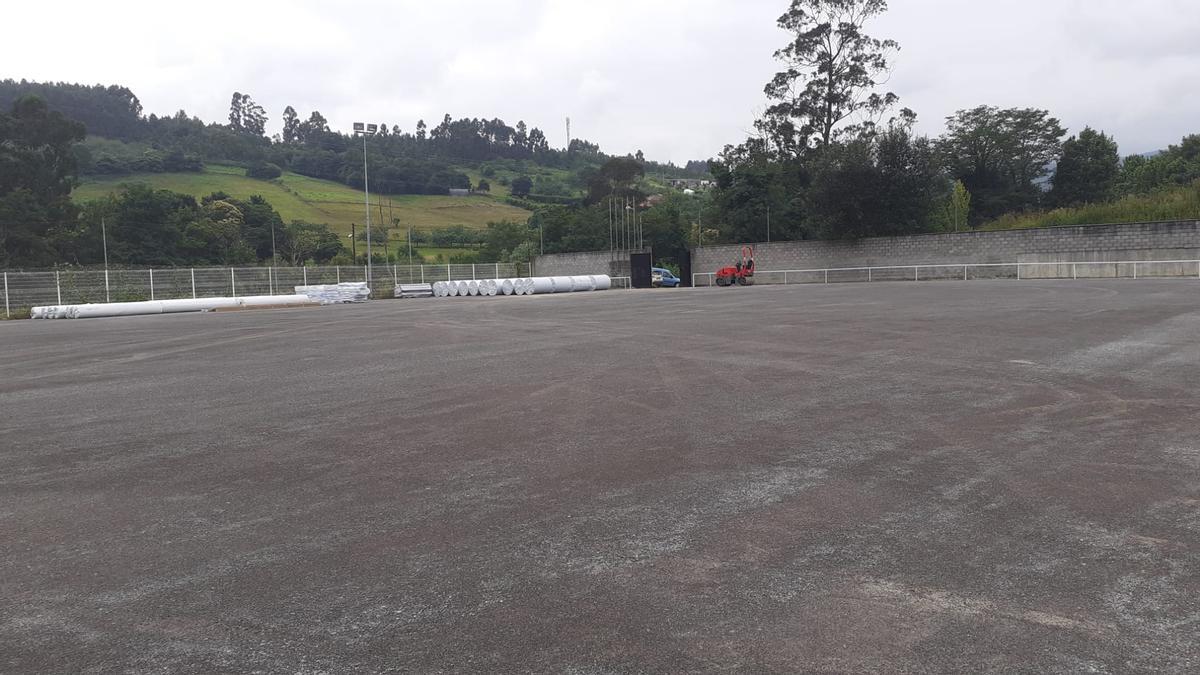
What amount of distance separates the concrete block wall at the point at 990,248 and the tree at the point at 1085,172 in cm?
2599

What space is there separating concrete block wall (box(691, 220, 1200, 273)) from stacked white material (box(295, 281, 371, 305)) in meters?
22.2

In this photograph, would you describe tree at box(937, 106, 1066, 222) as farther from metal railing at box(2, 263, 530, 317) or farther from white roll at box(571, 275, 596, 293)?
metal railing at box(2, 263, 530, 317)

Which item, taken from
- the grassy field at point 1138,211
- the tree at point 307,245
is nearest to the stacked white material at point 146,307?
the grassy field at point 1138,211

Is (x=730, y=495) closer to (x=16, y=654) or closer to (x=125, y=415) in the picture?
(x=16, y=654)

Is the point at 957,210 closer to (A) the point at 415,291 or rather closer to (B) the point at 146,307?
(A) the point at 415,291

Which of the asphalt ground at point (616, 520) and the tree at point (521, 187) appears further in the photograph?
the tree at point (521, 187)

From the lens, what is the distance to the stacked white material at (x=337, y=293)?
3966 cm

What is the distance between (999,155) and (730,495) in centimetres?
7749

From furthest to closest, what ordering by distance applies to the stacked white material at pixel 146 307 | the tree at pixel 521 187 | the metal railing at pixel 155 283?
the tree at pixel 521 187, the metal railing at pixel 155 283, the stacked white material at pixel 146 307

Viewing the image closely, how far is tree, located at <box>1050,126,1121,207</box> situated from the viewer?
62.0m

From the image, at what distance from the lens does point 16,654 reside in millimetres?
3229

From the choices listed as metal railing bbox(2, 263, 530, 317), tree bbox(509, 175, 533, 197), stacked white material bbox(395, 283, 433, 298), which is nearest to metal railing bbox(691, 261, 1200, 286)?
stacked white material bbox(395, 283, 433, 298)

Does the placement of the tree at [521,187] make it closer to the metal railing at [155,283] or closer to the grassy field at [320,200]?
the grassy field at [320,200]

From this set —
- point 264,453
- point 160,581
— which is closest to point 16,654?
point 160,581
